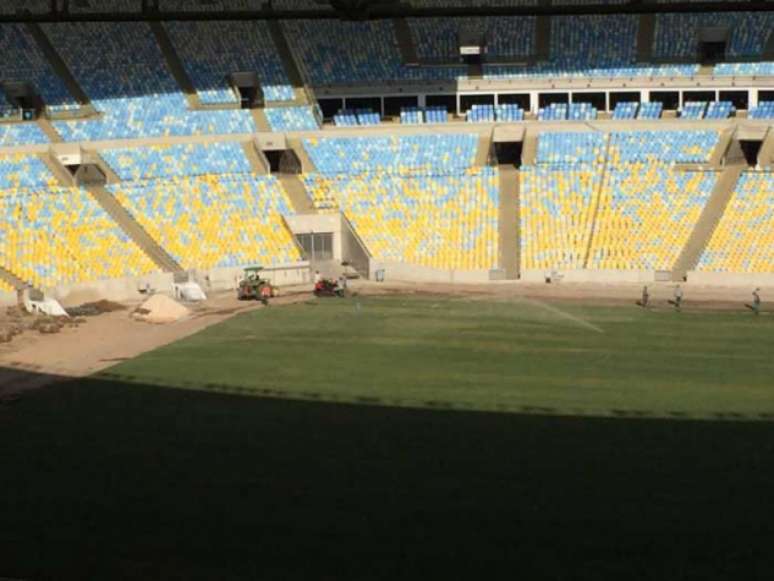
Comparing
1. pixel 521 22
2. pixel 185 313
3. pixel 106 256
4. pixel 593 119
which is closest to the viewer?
pixel 185 313

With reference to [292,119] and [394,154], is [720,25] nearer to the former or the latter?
[394,154]

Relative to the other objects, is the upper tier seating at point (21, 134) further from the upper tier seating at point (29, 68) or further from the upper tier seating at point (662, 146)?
the upper tier seating at point (662, 146)

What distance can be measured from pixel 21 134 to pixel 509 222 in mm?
28958

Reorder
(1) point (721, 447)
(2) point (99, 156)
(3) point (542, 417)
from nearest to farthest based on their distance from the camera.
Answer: (1) point (721, 447), (3) point (542, 417), (2) point (99, 156)

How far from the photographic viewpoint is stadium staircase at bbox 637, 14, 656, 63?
72125 mm

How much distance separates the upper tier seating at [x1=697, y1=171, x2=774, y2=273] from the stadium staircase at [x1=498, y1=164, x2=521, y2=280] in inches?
360

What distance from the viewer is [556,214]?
61094 millimetres

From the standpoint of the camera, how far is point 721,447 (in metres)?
28.0

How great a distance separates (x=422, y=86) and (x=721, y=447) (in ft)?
157

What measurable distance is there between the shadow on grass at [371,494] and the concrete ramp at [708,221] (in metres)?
27.6

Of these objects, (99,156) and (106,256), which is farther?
(99,156)

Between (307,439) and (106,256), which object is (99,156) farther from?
(307,439)

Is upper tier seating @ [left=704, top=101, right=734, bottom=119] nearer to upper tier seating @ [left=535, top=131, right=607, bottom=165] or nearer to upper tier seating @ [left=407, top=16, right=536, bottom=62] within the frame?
upper tier seating @ [left=535, top=131, right=607, bottom=165]

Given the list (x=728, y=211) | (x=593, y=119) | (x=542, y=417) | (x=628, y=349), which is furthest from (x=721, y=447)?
(x=593, y=119)
